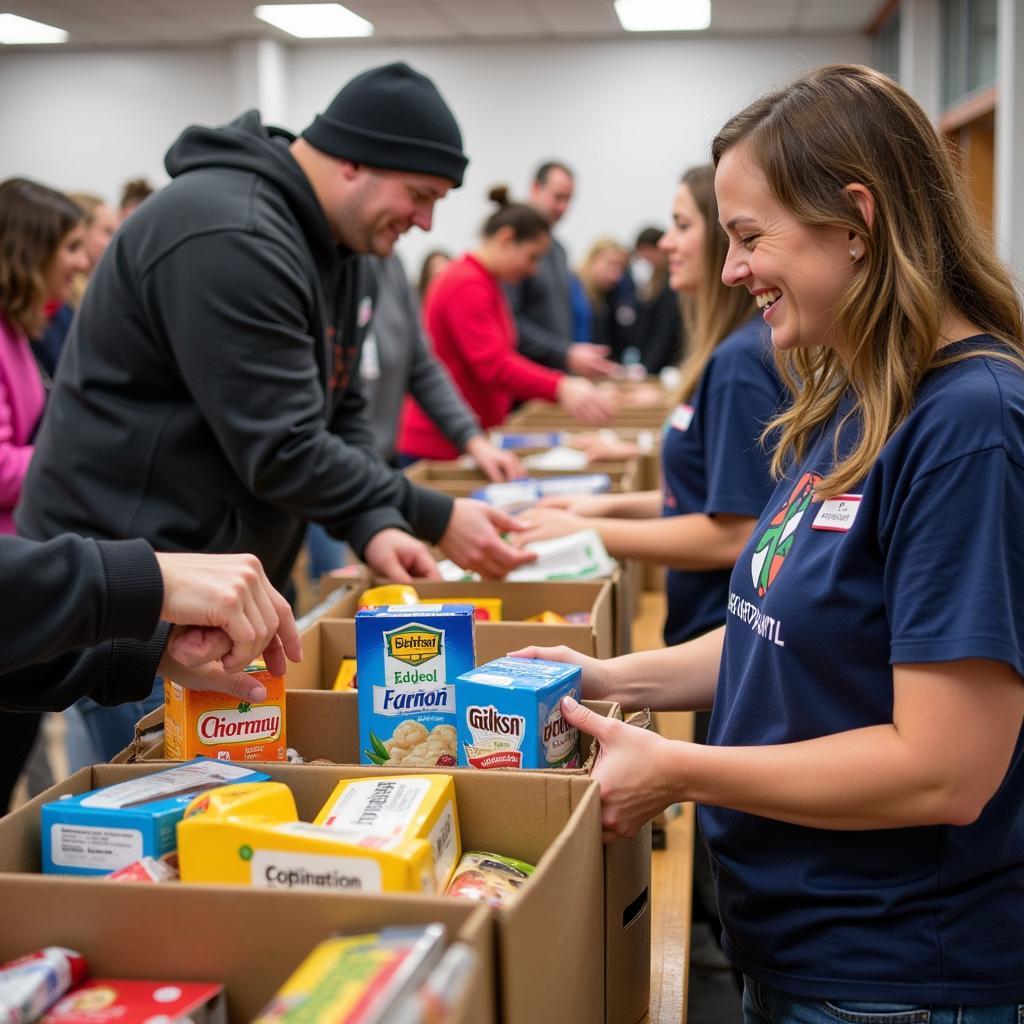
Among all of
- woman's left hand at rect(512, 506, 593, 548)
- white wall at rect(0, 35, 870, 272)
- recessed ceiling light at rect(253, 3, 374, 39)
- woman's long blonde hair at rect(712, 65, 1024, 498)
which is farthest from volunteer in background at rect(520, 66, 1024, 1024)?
white wall at rect(0, 35, 870, 272)

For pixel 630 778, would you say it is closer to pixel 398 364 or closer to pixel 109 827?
pixel 109 827

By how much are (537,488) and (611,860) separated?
1.75m

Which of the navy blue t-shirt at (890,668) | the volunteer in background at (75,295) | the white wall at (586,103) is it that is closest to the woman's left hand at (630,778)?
the navy blue t-shirt at (890,668)

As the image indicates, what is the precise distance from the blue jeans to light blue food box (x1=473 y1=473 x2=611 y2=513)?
5.08 ft

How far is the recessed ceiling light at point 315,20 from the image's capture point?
389 inches

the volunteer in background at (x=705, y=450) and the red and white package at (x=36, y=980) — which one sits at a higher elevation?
the volunteer in background at (x=705, y=450)

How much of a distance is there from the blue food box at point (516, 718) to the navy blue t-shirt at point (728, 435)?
730mm

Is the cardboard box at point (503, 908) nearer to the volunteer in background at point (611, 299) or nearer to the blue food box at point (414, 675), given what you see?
the blue food box at point (414, 675)

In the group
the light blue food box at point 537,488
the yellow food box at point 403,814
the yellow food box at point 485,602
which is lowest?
the yellow food box at point 485,602

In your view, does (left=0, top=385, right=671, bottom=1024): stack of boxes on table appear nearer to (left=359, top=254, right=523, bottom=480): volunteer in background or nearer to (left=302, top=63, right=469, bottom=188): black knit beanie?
(left=302, top=63, right=469, bottom=188): black knit beanie

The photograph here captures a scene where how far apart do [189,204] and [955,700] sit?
1.43 metres

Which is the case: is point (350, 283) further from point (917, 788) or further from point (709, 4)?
point (709, 4)

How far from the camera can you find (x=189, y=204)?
193 cm

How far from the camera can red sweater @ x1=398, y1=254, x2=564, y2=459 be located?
4.42 meters
